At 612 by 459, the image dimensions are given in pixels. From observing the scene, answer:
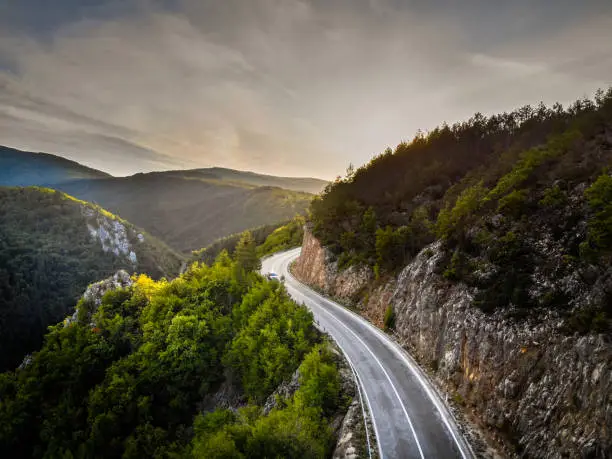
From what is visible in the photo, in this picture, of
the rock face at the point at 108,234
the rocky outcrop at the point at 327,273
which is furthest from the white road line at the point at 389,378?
the rock face at the point at 108,234

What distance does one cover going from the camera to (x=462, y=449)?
1576cm

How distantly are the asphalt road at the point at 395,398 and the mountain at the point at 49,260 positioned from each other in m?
141

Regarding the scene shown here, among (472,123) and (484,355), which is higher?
(472,123)

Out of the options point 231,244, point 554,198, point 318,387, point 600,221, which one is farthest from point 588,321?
point 231,244

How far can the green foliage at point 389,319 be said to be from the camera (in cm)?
2979

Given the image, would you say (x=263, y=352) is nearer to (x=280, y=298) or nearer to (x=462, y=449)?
(x=280, y=298)

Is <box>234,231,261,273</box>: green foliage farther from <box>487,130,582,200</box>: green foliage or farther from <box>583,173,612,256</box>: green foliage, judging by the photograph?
<box>583,173,612,256</box>: green foliage

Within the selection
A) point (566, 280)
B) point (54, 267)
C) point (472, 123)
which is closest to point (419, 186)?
point (472, 123)

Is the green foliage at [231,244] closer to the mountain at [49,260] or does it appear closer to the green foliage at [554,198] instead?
the mountain at [49,260]

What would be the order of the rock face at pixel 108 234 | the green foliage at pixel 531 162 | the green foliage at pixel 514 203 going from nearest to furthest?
the green foliage at pixel 514 203
the green foliage at pixel 531 162
the rock face at pixel 108 234

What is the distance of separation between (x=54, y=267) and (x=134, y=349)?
506ft

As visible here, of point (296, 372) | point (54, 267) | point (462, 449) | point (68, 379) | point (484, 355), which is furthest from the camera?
point (54, 267)

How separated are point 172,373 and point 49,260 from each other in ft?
549

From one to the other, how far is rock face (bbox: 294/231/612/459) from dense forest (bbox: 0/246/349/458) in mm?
7455
